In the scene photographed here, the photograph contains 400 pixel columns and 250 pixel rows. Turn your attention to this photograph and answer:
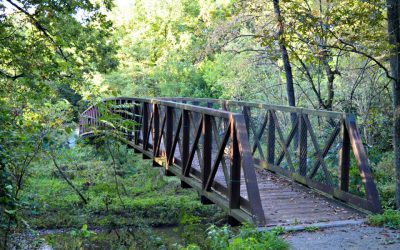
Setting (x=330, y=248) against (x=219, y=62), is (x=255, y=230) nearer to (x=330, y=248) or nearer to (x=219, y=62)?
(x=330, y=248)

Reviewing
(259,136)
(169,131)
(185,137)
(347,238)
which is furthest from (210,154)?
(347,238)

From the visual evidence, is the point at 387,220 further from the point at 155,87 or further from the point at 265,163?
the point at 155,87

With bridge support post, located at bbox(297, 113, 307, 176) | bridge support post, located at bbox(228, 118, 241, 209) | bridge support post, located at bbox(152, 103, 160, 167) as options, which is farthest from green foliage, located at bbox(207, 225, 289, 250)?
bridge support post, located at bbox(152, 103, 160, 167)

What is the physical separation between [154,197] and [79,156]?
595cm

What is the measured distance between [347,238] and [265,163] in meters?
4.11

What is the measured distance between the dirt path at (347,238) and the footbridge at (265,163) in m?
0.49

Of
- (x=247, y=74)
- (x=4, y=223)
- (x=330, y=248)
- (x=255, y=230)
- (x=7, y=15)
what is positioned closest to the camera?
(x=330, y=248)

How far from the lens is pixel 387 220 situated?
504cm

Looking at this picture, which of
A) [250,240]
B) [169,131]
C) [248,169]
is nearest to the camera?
[250,240]

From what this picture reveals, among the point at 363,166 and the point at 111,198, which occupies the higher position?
the point at 363,166

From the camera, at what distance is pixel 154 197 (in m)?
18.0

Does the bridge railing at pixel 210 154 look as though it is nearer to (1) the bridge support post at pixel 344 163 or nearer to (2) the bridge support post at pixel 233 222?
(2) the bridge support post at pixel 233 222

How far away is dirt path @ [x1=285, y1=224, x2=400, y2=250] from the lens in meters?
4.37

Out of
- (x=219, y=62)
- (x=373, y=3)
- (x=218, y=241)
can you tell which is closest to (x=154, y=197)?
(x=219, y=62)
